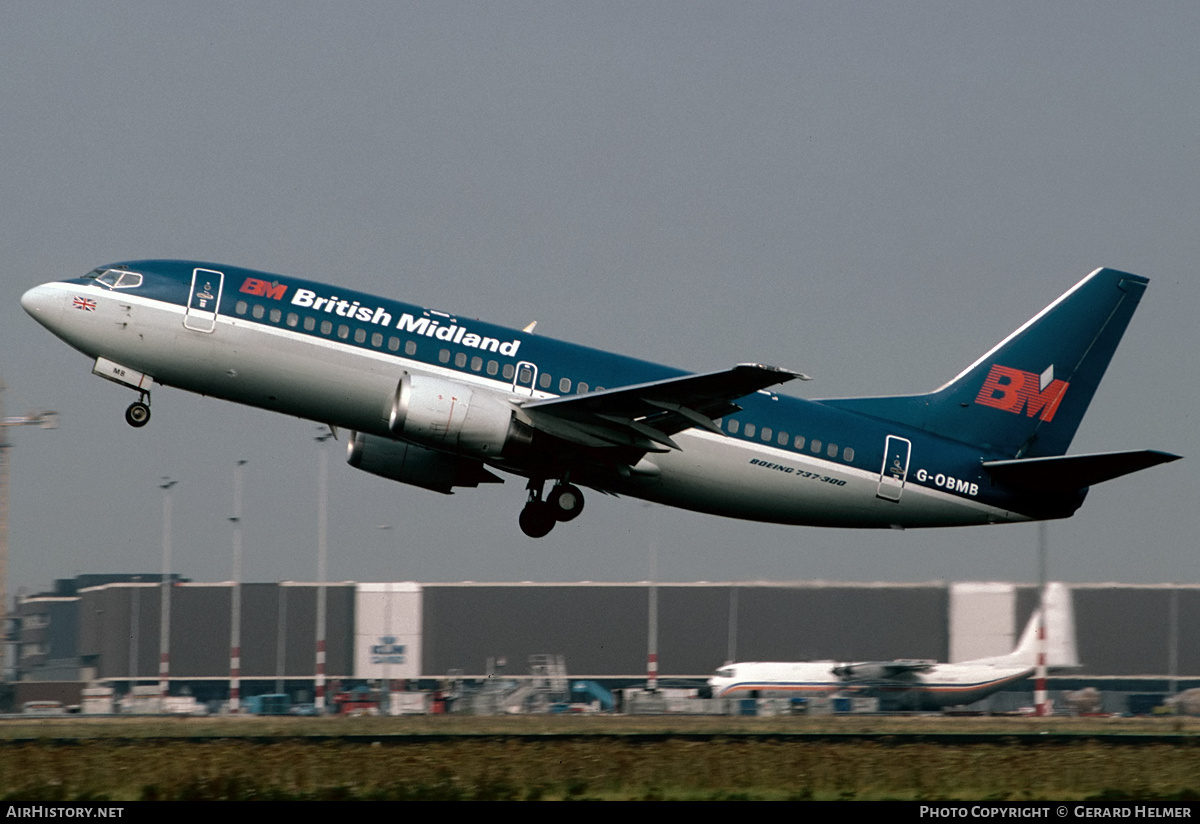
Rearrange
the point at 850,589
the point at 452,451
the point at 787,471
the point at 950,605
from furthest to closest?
the point at 850,589
the point at 950,605
the point at 787,471
the point at 452,451

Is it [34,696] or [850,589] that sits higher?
[850,589]

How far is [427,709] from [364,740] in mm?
16986

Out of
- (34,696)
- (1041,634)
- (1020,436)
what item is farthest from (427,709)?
(34,696)

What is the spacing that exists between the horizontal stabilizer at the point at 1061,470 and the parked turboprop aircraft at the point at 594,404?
50mm

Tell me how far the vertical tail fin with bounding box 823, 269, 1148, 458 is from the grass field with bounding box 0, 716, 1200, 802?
8310 mm

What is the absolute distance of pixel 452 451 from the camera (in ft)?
91.8

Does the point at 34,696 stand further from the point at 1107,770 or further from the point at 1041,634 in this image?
the point at 1107,770

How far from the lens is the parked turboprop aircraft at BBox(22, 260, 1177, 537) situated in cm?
2783

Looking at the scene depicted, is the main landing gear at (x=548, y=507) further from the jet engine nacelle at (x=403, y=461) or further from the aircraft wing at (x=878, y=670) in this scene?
the aircraft wing at (x=878, y=670)

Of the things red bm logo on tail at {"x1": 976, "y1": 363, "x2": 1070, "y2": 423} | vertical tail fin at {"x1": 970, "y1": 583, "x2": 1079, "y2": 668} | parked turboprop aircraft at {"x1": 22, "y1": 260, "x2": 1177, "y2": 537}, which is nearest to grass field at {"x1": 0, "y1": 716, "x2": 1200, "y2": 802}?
parked turboprop aircraft at {"x1": 22, "y1": 260, "x2": 1177, "y2": 537}

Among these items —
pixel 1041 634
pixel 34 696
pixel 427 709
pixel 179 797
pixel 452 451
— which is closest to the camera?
pixel 179 797

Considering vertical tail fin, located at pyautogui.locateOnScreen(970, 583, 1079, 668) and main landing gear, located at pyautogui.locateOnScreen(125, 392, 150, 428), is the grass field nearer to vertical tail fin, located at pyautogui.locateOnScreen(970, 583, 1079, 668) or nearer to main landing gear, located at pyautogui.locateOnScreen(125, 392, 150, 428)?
main landing gear, located at pyautogui.locateOnScreen(125, 392, 150, 428)

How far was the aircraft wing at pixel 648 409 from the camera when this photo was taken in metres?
26.8

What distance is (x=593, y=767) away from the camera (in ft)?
68.7
